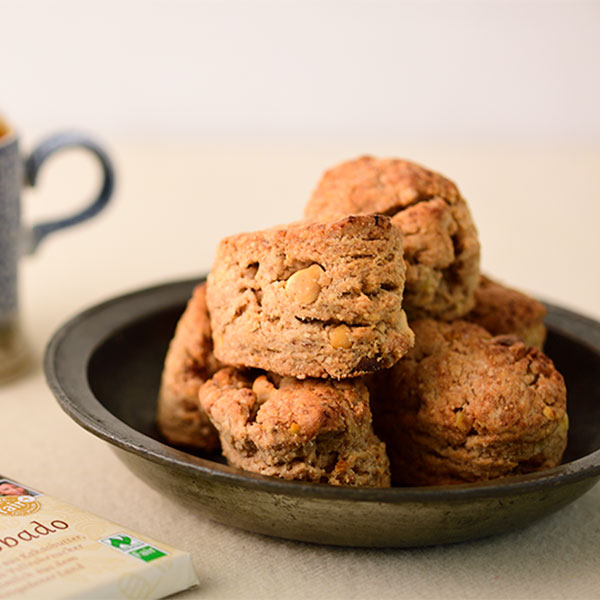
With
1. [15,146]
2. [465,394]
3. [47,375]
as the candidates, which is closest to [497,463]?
[465,394]

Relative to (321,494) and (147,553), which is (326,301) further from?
(147,553)

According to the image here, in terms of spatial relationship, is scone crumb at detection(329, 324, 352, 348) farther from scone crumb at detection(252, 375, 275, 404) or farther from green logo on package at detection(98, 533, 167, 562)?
green logo on package at detection(98, 533, 167, 562)

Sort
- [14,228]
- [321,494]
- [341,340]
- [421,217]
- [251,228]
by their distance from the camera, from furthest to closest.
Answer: [251,228], [14,228], [421,217], [341,340], [321,494]

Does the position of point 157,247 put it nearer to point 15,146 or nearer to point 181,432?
point 15,146

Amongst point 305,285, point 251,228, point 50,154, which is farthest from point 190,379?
point 251,228

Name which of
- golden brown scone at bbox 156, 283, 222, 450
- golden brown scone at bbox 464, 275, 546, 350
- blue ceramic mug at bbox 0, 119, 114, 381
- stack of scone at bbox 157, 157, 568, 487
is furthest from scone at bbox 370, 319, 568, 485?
blue ceramic mug at bbox 0, 119, 114, 381

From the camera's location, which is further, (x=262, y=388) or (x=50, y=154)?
(x=50, y=154)
